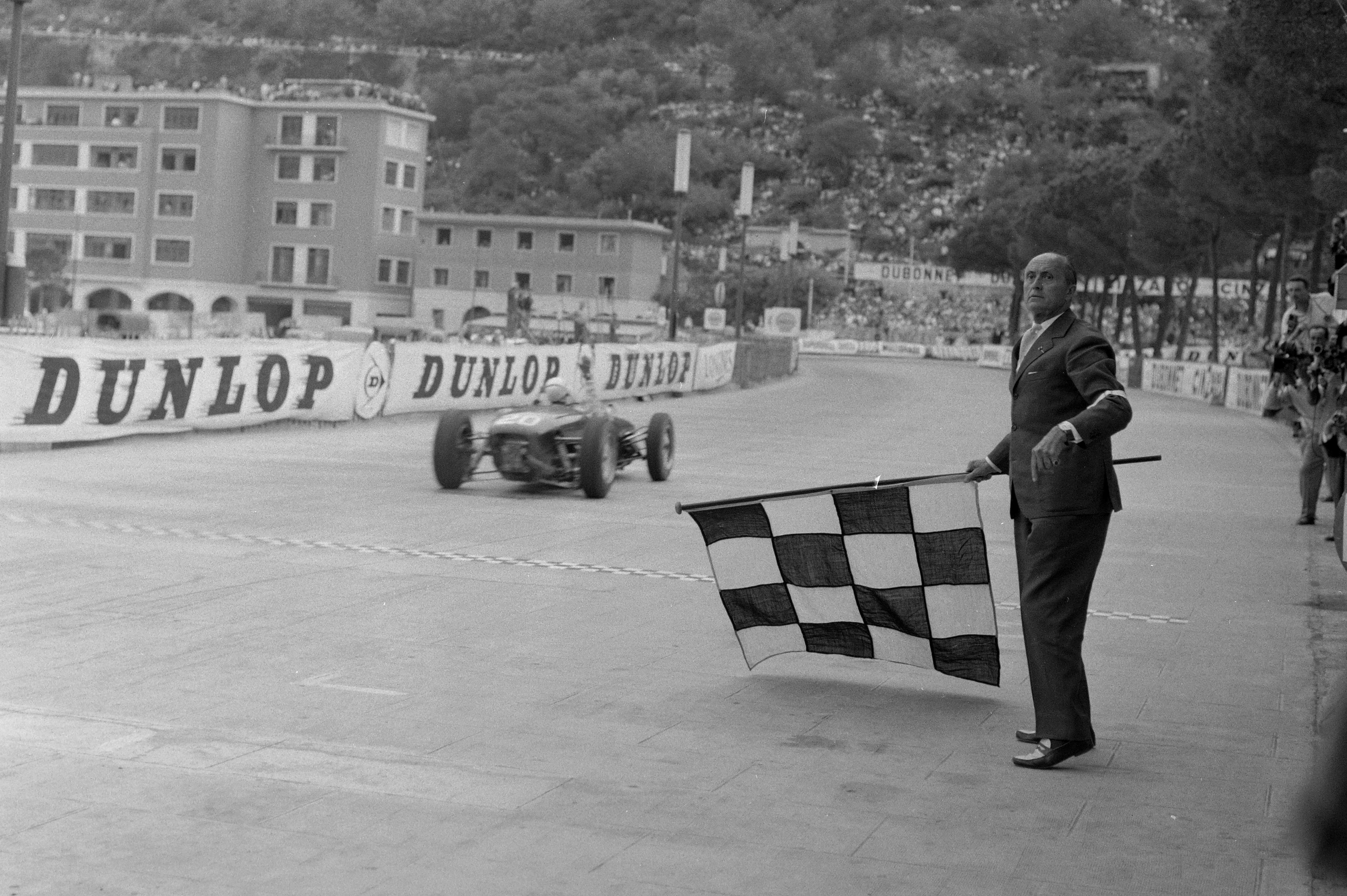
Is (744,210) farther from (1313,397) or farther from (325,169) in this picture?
(325,169)

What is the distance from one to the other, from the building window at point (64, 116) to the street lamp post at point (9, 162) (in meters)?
81.0

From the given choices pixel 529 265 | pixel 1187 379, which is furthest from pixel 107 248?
pixel 1187 379

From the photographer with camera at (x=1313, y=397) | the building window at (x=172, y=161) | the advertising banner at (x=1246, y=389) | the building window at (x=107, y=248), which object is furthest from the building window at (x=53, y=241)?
the photographer with camera at (x=1313, y=397)

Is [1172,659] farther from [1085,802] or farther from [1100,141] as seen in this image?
[1100,141]

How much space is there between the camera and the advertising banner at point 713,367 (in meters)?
39.8

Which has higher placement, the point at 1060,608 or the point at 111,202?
the point at 111,202

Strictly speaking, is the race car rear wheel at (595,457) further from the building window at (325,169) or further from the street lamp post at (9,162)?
the building window at (325,169)

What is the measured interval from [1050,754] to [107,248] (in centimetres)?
9323

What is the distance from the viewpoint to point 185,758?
19.6 ft

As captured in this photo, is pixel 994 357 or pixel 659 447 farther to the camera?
pixel 994 357

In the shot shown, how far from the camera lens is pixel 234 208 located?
93.2 m

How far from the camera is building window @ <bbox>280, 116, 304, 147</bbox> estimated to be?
3666 inches

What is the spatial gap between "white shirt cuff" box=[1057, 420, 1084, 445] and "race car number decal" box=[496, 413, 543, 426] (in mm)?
9606

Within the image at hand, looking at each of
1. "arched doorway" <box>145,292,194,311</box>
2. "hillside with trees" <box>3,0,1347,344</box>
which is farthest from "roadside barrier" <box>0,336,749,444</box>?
"arched doorway" <box>145,292,194,311</box>
